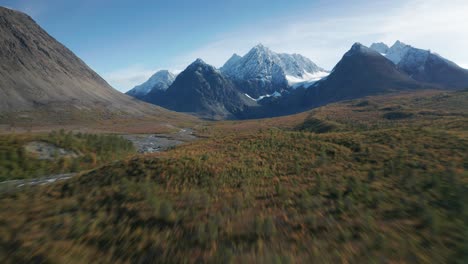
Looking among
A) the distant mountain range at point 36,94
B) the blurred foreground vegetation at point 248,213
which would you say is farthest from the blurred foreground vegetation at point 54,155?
the distant mountain range at point 36,94

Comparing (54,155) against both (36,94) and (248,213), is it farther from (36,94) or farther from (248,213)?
(36,94)

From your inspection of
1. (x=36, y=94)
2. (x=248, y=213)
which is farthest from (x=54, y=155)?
(x=36, y=94)

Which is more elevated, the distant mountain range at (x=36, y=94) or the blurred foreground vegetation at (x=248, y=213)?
the distant mountain range at (x=36, y=94)

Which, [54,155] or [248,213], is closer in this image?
[248,213]

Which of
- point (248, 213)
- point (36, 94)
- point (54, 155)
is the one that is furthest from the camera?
point (36, 94)

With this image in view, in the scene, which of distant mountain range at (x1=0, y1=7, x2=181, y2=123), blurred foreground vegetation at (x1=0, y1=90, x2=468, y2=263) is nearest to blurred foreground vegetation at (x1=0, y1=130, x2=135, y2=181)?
blurred foreground vegetation at (x1=0, y1=90, x2=468, y2=263)

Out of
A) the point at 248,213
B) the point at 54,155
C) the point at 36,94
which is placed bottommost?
the point at 248,213

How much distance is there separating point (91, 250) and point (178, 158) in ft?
37.5

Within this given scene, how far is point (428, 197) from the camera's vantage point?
1268 centimetres

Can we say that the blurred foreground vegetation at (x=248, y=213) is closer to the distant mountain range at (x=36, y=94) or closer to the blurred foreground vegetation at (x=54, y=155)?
the blurred foreground vegetation at (x=54, y=155)

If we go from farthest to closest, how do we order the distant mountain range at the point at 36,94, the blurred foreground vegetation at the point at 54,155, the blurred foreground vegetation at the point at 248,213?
the distant mountain range at the point at 36,94, the blurred foreground vegetation at the point at 54,155, the blurred foreground vegetation at the point at 248,213

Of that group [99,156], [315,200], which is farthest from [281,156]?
[99,156]

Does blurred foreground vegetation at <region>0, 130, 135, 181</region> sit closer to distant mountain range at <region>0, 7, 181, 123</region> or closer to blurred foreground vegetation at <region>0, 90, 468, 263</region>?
blurred foreground vegetation at <region>0, 90, 468, 263</region>

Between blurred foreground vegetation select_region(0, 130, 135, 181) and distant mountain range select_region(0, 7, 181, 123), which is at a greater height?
distant mountain range select_region(0, 7, 181, 123)
